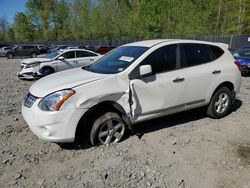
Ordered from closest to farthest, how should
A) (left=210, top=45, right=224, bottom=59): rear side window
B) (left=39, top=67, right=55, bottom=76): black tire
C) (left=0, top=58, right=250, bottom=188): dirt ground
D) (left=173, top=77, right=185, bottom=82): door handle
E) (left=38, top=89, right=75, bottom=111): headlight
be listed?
(left=0, top=58, right=250, bottom=188): dirt ground → (left=38, top=89, right=75, bottom=111): headlight → (left=173, top=77, right=185, bottom=82): door handle → (left=210, top=45, right=224, bottom=59): rear side window → (left=39, top=67, right=55, bottom=76): black tire

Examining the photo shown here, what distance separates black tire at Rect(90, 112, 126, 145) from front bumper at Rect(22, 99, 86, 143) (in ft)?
1.12

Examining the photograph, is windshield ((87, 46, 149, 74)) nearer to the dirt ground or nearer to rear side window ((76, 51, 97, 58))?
the dirt ground

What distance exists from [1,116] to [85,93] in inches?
119

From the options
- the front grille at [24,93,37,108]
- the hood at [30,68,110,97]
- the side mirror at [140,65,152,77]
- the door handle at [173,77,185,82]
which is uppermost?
the side mirror at [140,65,152,77]

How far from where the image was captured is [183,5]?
36906mm

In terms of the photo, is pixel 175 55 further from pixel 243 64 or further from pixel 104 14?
pixel 104 14

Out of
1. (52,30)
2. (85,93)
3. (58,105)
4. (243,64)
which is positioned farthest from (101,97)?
(52,30)

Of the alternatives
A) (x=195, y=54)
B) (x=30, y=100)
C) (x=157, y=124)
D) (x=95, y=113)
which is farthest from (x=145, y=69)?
(x=30, y=100)

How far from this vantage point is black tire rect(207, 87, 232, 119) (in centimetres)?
479

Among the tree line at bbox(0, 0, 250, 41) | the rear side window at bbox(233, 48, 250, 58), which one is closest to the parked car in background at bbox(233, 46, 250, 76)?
the rear side window at bbox(233, 48, 250, 58)

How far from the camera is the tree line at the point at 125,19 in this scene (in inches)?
1362

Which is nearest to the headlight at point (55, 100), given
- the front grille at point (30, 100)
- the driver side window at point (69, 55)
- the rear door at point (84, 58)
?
the front grille at point (30, 100)

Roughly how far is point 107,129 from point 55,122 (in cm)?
87

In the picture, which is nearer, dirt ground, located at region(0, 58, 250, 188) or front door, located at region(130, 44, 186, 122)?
dirt ground, located at region(0, 58, 250, 188)
